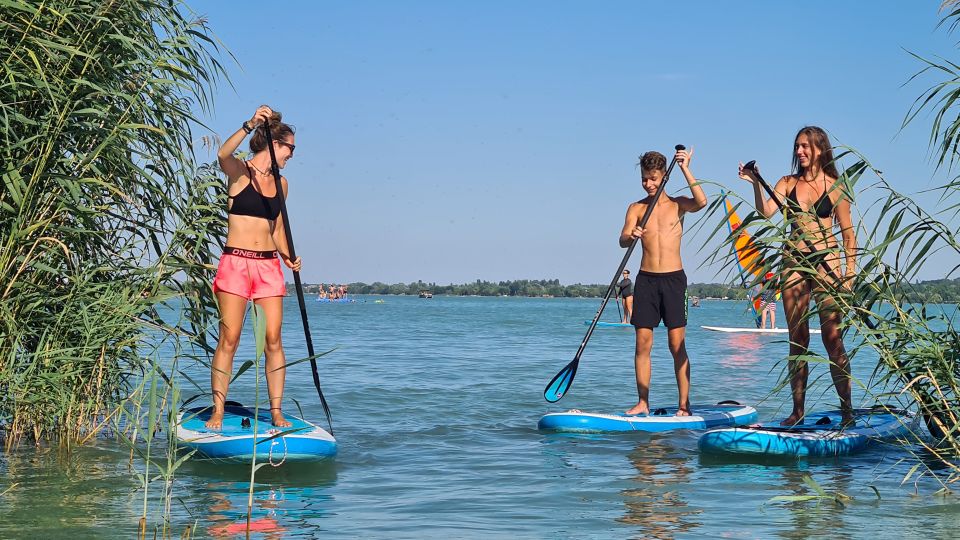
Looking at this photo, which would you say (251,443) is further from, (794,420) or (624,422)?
(794,420)

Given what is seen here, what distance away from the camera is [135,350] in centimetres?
632

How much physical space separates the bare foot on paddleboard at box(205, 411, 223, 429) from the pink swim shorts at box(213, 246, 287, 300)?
2.71ft

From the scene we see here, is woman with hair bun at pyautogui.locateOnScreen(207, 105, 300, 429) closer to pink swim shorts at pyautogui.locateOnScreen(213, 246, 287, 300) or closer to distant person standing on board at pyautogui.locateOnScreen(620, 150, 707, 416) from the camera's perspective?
pink swim shorts at pyautogui.locateOnScreen(213, 246, 287, 300)

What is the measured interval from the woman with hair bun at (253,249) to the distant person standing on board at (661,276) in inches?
116

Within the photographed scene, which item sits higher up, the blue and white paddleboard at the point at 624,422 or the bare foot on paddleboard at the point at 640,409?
the bare foot on paddleboard at the point at 640,409

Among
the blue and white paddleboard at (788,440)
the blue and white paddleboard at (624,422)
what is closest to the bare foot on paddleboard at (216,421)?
the blue and white paddleboard at (624,422)

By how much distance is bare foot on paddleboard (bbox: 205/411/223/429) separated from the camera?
617 cm

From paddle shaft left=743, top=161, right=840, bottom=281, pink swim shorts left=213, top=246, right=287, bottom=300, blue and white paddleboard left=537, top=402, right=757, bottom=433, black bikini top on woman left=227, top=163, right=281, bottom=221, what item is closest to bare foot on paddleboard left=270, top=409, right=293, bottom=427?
pink swim shorts left=213, top=246, right=287, bottom=300

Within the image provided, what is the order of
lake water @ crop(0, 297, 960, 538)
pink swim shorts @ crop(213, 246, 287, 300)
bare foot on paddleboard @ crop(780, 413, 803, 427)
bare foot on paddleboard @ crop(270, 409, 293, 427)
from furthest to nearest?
bare foot on paddleboard @ crop(780, 413, 803, 427), bare foot on paddleboard @ crop(270, 409, 293, 427), pink swim shorts @ crop(213, 246, 287, 300), lake water @ crop(0, 297, 960, 538)

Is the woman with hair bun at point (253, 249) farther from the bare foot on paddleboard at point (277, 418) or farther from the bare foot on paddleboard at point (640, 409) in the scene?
the bare foot on paddleboard at point (640, 409)

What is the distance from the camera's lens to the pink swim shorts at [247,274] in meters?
5.88

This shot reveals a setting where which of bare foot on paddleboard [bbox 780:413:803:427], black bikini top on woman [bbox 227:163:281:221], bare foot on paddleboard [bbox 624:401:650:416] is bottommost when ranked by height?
bare foot on paddleboard [bbox 624:401:650:416]

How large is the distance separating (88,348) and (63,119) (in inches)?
52.6

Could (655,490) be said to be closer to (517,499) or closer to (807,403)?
(517,499)
